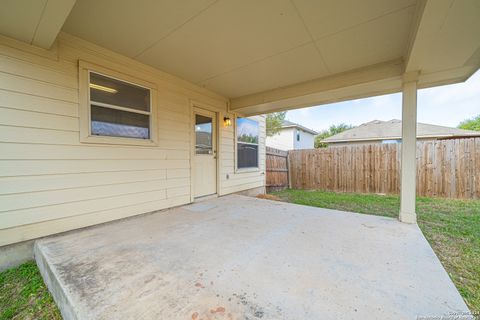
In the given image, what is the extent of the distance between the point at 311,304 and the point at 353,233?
1539mm

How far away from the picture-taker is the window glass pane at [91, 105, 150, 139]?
8.62 feet

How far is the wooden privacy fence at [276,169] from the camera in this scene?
730 cm

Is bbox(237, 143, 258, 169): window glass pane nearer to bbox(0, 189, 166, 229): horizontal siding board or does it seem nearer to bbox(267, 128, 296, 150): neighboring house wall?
bbox(0, 189, 166, 229): horizontal siding board

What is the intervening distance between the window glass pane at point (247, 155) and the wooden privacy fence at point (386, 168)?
2642 millimetres

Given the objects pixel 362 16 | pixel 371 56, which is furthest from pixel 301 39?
pixel 371 56

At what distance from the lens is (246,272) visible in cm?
156

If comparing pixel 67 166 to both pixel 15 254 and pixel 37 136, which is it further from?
pixel 15 254

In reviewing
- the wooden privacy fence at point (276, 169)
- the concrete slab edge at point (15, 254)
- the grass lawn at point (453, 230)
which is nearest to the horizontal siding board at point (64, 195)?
the concrete slab edge at point (15, 254)

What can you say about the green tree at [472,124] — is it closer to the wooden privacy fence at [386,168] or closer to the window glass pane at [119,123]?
the wooden privacy fence at [386,168]

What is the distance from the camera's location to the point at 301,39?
2.42 metres

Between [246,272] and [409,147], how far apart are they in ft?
9.51

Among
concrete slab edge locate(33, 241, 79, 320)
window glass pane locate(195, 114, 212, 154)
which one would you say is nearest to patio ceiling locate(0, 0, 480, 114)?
window glass pane locate(195, 114, 212, 154)

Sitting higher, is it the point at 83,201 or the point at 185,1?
the point at 185,1

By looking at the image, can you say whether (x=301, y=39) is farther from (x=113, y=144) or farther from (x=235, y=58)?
(x=113, y=144)
